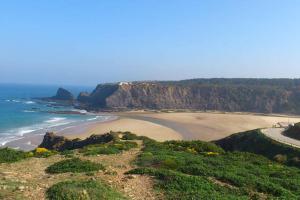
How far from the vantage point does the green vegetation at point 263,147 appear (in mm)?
31777

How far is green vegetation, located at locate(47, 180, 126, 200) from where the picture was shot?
13273 millimetres

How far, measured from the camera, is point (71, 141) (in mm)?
44938

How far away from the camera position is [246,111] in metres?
138

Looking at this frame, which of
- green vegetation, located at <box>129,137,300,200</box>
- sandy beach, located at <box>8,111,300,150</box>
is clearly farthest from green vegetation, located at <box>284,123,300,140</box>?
green vegetation, located at <box>129,137,300,200</box>

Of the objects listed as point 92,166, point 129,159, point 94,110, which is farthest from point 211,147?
point 94,110

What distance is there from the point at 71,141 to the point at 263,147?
1986cm

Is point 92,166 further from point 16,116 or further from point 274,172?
point 16,116

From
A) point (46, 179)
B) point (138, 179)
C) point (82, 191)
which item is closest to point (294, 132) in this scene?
point (138, 179)

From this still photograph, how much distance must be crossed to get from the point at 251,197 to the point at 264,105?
12903 centimetres

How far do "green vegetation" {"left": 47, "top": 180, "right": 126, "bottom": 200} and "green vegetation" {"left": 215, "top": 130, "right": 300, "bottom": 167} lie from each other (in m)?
18.7

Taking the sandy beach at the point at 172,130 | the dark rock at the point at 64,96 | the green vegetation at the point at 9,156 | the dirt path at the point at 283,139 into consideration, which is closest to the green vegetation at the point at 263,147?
the dirt path at the point at 283,139

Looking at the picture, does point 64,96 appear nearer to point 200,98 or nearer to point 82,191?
point 200,98

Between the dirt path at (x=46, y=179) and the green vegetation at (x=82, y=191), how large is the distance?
16.1 inches

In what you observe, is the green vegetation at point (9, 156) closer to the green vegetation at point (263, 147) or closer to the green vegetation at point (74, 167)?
the green vegetation at point (74, 167)
